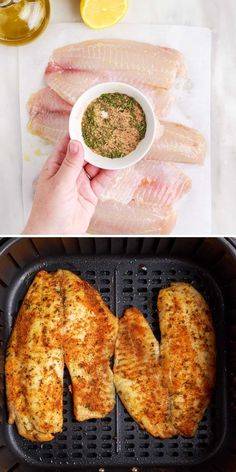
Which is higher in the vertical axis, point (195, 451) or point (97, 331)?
point (97, 331)

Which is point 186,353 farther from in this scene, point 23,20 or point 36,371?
point 23,20

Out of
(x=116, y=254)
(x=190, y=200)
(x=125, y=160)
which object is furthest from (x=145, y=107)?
(x=116, y=254)

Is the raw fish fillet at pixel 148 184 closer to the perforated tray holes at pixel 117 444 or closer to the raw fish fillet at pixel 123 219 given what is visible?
the raw fish fillet at pixel 123 219

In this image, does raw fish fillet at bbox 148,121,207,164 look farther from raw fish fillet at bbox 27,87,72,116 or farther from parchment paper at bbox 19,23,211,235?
raw fish fillet at bbox 27,87,72,116

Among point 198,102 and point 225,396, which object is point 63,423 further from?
point 198,102

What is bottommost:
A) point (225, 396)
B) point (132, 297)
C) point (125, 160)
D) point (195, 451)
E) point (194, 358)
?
point (195, 451)

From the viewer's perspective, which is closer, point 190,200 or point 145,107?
point 145,107
